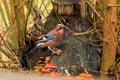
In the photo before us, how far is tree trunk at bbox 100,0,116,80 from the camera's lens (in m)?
2.90

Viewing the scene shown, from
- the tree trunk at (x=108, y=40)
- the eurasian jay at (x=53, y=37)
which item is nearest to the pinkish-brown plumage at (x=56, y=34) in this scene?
the eurasian jay at (x=53, y=37)

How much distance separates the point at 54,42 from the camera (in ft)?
10.9

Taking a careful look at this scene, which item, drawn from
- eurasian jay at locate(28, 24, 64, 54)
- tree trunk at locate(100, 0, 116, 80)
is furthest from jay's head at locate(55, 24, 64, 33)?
tree trunk at locate(100, 0, 116, 80)

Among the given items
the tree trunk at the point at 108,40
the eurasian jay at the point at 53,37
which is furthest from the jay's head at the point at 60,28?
the tree trunk at the point at 108,40

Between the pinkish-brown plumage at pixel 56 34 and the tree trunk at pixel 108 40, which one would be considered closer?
the tree trunk at pixel 108 40

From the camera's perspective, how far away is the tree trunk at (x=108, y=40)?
290cm

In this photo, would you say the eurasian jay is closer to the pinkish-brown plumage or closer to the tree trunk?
the pinkish-brown plumage

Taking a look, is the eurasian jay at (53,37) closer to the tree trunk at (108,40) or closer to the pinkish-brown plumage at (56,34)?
the pinkish-brown plumage at (56,34)

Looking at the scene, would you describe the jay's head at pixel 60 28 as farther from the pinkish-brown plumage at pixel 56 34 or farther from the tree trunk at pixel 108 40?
the tree trunk at pixel 108 40

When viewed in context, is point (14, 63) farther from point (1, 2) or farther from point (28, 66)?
point (1, 2)

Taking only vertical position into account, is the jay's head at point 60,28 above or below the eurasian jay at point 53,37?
above

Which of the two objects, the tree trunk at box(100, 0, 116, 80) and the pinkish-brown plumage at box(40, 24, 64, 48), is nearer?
the tree trunk at box(100, 0, 116, 80)

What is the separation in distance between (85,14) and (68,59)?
609mm

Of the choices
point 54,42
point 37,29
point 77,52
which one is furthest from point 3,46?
point 77,52
